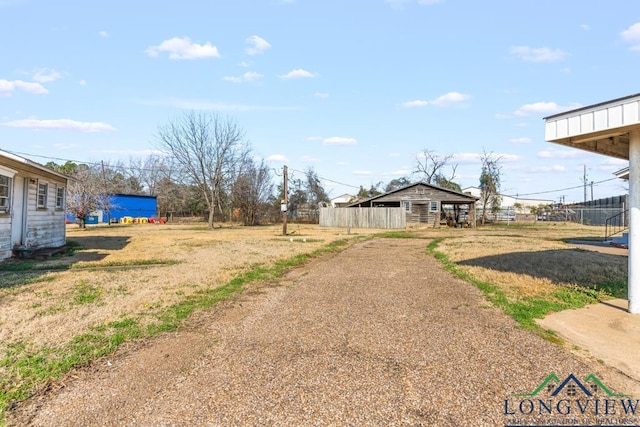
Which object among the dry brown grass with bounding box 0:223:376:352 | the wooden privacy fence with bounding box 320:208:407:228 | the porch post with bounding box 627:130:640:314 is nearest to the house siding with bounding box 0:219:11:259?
the dry brown grass with bounding box 0:223:376:352

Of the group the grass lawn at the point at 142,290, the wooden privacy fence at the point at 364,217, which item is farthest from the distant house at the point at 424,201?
the grass lawn at the point at 142,290

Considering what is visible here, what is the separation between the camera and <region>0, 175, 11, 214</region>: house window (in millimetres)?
11522

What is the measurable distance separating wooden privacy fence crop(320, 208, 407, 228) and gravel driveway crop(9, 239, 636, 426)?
27439mm

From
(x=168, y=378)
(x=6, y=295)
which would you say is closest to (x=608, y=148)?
(x=168, y=378)

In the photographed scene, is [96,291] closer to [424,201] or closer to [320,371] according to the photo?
[320,371]

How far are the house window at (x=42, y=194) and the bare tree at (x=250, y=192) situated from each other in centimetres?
2908

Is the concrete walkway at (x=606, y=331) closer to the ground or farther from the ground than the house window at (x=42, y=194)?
closer to the ground

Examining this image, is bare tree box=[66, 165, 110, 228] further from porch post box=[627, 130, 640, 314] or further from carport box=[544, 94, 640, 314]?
porch post box=[627, 130, 640, 314]

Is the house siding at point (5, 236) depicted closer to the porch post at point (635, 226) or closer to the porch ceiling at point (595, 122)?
the porch ceiling at point (595, 122)

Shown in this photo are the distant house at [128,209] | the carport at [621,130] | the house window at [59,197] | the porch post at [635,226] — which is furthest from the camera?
the distant house at [128,209]

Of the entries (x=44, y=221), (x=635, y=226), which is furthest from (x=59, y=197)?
(x=635, y=226)

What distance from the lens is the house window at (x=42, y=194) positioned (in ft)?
45.9

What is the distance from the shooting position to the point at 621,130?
18.2 feet

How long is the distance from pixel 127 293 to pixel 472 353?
5.89m
